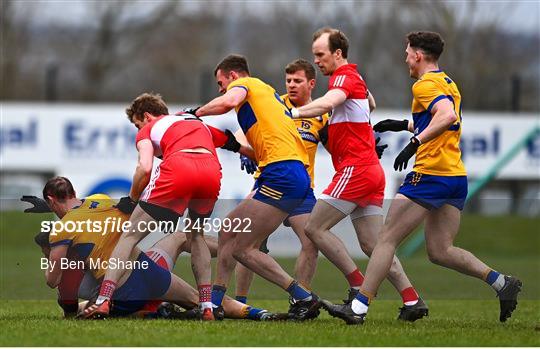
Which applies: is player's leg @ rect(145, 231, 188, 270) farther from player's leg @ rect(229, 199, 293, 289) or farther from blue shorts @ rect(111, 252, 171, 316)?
player's leg @ rect(229, 199, 293, 289)

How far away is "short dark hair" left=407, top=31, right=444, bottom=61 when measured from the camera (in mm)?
9930

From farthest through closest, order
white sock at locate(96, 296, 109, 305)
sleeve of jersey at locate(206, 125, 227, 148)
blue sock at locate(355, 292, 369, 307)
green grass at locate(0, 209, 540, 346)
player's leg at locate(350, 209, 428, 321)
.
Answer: player's leg at locate(350, 209, 428, 321) → sleeve of jersey at locate(206, 125, 227, 148) → blue sock at locate(355, 292, 369, 307) → white sock at locate(96, 296, 109, 305) → green grass at locate(0, 209, 540, 346)

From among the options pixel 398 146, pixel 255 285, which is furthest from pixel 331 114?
pixel 398 146

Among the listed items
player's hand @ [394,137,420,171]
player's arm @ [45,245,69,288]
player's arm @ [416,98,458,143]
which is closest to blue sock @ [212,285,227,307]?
player's arm @ [45,245,69,288]

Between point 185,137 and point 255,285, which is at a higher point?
point 185,137

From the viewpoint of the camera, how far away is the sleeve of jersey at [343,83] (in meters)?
9.98

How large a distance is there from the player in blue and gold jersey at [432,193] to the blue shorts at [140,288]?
1.37m

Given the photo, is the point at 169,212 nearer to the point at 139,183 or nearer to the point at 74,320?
the point at 139,183

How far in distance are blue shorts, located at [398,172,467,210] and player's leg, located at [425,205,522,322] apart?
159mm

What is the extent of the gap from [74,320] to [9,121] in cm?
1647

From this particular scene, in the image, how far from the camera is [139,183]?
9.55 meters

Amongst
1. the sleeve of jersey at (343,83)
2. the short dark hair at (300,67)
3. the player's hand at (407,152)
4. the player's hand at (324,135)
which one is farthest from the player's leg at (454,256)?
the short dark hair at (300,67)

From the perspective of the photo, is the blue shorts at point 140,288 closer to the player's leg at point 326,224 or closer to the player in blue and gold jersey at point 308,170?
the player in blue and gold jersey at point 308,170

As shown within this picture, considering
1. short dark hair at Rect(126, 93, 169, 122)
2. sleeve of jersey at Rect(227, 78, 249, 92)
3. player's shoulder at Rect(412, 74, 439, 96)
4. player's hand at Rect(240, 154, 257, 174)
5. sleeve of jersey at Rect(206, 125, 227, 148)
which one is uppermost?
player's shoulder at Rect(412, 74, 439, 96)
